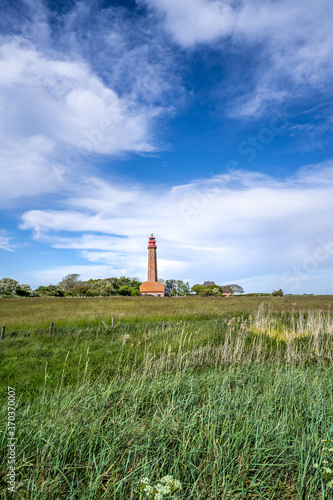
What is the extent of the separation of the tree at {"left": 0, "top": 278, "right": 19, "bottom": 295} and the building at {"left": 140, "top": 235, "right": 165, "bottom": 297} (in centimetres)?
3202

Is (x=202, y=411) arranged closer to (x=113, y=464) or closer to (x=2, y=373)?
(x=113, y=464)

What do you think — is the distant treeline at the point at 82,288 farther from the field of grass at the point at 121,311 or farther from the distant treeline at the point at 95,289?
the field of grass at the point at 121,311

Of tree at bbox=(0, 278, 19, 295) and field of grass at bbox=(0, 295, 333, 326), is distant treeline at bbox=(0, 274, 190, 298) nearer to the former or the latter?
tree at bbox=(0, 278, 19, 295)

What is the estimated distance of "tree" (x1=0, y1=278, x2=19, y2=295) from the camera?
5587cm

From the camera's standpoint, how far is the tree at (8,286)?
5587cm

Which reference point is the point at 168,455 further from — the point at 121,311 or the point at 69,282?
the point at 69,282

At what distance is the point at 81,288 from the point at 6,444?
217 ft

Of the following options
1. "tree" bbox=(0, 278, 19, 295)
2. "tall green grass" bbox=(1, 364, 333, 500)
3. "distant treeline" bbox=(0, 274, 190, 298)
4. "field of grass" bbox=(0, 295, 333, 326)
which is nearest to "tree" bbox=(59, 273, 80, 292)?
"distant treeline" bbox=(0, 274, 190, 298)

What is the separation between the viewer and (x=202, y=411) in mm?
4160

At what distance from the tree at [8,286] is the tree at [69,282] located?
19.8 metres

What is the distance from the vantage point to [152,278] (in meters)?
91.1

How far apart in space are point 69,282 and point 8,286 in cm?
2479

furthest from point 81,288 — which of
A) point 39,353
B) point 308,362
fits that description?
point 308,362

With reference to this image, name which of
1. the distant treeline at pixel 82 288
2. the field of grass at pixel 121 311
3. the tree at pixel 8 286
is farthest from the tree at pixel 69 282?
the field of grass at pixel 121 311
